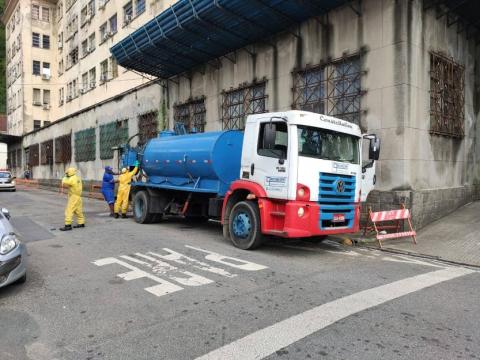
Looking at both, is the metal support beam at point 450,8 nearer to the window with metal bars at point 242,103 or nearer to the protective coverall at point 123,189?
the window with metal bars at point 242,103

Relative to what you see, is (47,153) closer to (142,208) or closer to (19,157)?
(19,157)

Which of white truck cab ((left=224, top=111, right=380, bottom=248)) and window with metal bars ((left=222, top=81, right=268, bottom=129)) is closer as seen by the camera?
white truck cab ((left=224, top=111, right=380, bottom=248))

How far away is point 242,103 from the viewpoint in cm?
1594

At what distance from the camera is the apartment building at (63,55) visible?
2958cm

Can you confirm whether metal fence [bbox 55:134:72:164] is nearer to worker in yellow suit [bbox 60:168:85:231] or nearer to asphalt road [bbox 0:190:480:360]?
worker in yellow suit [bbox 60:168:85:231]

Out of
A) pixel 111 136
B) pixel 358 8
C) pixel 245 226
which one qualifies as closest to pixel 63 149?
pixel 111 136

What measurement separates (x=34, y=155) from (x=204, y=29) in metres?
35.8

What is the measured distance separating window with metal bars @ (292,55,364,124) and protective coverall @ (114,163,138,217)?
577 centimetres

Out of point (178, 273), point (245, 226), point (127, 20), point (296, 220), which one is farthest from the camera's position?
point (127, 20)

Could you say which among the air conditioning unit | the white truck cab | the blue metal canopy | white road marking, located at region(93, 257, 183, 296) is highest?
the air conditioning unit

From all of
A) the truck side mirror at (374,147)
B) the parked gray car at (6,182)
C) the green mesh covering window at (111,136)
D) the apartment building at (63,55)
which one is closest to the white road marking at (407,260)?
the truck side mirror at (374,147)

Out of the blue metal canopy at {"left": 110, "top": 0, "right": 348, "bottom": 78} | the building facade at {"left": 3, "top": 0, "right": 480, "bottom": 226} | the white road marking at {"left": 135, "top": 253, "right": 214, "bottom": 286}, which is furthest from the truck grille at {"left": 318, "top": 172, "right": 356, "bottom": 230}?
the blue metal canopy at {"left": 110, "top": 0, "right": 348, "bottom": 78}

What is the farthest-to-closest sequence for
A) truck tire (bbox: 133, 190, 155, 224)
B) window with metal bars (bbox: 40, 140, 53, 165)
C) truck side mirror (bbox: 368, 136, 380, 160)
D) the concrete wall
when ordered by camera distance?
window with metal bars (bbox: 40, 140, 53, 165)
the concrete wall
truck tire (bbox: 133, 190, 155, 224)
truck side mirror (bbox: 368, 136, 380, 160)

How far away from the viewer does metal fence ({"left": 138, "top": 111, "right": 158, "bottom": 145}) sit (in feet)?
70.4
